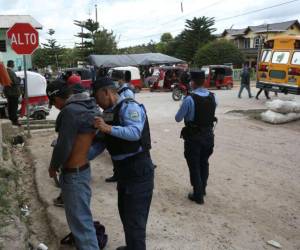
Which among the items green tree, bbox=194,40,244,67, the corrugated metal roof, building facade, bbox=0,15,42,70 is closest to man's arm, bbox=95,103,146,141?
building facade, bbox=0,15,42,70

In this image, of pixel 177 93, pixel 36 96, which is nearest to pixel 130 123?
pixel 36 96

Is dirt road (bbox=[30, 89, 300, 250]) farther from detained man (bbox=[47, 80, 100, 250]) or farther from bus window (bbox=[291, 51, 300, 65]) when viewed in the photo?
bus window (bbox=[291, 51, 300, 65])

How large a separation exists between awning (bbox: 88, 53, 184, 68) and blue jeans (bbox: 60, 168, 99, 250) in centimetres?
2729

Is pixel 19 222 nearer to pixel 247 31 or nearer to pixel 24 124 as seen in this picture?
pixel 24 124

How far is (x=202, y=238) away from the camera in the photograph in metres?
4.63

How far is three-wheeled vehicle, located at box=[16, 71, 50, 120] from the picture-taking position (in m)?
12.5

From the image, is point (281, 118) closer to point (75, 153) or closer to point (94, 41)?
point (75, 153)

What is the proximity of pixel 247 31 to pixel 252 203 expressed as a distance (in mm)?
63048

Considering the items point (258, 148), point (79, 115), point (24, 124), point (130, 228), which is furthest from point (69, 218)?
point (24, 124)

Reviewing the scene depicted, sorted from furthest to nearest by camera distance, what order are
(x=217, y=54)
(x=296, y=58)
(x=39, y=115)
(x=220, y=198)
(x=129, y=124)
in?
(x=217, y=54) < (x=296, y=58) < (x=39, y=115) < (x=220, y=198) < (x=129, y=124)

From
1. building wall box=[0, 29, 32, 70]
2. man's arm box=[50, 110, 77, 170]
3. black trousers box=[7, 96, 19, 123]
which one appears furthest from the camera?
building wall box=[0, 29, 32, 70]

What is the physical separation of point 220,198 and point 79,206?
294cm

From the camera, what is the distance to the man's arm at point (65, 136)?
131 inches

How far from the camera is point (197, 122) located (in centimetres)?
543
